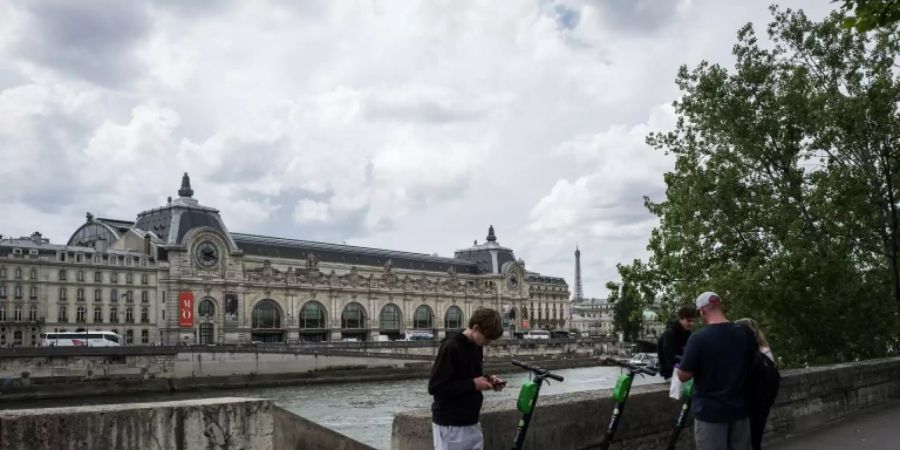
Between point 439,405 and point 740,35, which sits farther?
point 740,35

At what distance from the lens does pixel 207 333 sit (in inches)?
3622

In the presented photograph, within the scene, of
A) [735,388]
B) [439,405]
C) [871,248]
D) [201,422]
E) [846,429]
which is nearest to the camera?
[201,422]

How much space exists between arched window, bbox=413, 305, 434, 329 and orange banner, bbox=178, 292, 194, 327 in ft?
122

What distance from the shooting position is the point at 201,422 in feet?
14.5

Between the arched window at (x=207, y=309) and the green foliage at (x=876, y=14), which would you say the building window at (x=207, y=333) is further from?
the green foliage at (x=876, y=14)

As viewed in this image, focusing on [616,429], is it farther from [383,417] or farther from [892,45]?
[383,417]

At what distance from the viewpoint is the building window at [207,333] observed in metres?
90.7

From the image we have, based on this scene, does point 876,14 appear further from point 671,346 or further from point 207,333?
point 207,333

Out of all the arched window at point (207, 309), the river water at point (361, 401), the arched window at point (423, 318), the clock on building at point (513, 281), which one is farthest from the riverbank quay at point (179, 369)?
the clock on building at point (513, 281)

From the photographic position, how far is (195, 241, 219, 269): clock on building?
304 feet

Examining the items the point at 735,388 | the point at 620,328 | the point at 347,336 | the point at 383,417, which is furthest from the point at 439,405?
the point at 620,328

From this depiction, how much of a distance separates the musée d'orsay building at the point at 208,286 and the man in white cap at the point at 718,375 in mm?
82404

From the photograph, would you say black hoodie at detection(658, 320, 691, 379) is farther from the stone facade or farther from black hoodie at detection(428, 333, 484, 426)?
the stone facade

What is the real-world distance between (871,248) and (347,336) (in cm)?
9454
